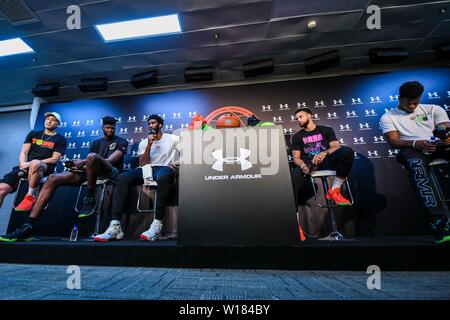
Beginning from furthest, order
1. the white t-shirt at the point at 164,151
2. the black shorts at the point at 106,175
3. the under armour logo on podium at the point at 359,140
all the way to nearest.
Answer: the under armour logo on podium at the point at 359,140 → the white t-shirt at the point at 164,151 → the black shorts at the point at 106,175

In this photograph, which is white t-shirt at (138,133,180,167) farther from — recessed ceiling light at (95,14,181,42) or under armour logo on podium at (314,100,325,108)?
under armour logo on podium at (314,100,325,108)

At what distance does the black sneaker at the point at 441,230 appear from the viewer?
1403 mm

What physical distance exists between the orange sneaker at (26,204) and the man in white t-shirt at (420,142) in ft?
12.1

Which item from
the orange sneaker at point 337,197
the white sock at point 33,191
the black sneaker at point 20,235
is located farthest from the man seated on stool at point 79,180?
the orange sneaker at point 337,197

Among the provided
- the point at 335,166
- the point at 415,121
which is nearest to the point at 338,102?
the point at 415,121

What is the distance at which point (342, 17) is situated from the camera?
2734 mm

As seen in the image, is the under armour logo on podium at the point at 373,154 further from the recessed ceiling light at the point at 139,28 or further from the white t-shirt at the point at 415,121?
the recessed ceiling light at the point at 139,28

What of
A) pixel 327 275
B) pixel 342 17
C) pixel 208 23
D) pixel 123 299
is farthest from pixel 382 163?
pixel 123 299

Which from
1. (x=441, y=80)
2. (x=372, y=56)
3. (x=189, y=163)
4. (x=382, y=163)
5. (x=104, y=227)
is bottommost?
(x=104, y=227)

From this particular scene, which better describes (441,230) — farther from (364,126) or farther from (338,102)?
(338,102)

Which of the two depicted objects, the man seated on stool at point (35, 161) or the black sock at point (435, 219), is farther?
the man seated on stool at point (35, 161)

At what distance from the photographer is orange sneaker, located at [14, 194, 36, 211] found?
2.11m
